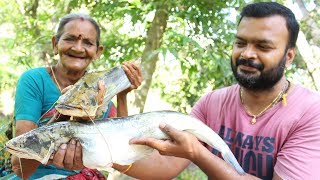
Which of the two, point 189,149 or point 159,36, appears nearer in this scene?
point 189,149

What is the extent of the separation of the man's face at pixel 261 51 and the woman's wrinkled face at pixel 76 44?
1065 mm

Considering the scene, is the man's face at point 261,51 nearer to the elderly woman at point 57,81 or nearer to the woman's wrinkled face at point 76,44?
the elderly woman at point 57,81

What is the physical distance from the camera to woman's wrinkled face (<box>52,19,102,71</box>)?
2805 mm

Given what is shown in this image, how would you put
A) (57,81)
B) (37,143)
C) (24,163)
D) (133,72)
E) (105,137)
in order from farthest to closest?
(57,81) → (133,72) → (24,163) → (105,137) → (37,143)

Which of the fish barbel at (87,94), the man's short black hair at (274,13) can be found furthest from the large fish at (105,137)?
the man's short black hair at (274,13)

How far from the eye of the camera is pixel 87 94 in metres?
2.09

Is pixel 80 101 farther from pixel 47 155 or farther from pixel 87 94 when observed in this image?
pixel 47 155

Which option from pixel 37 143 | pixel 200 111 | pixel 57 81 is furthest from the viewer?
pixel 200 111

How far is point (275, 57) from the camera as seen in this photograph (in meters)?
2.75

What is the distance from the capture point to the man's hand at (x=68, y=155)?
221 centimetres

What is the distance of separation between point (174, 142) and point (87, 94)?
1.93 feet

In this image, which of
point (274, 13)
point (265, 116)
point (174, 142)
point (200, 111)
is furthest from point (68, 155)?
point (274, 13)

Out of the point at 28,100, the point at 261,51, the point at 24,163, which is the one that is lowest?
the point at 24,163

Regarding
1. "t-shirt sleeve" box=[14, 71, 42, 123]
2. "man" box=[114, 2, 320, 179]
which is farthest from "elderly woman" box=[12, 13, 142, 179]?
"man" box=[114, 2, 320, 179]
